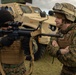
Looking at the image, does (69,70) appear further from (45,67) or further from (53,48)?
(45,67)

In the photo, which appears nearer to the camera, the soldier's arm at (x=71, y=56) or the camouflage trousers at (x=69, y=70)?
the soldier's arm at (x=71, y=56)

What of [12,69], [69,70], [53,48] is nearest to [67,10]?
[53,48]

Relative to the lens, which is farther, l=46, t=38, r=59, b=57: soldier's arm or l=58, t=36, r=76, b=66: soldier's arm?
l=46, t=38, r=59, b=57: soldier's arm

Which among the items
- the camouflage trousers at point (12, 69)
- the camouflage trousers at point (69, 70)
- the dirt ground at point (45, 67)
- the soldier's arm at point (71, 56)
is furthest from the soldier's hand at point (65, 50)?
the dirt ground at point (45, 67)

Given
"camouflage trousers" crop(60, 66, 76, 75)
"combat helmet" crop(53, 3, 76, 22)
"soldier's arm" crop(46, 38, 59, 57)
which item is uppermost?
"combat helmet" crop(53, 3, 76, 22)

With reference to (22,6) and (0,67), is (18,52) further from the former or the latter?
(22,6)

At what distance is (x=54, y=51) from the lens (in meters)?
2.98

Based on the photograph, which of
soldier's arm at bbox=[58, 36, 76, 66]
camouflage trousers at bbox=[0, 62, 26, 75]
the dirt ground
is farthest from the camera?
the dirt ground

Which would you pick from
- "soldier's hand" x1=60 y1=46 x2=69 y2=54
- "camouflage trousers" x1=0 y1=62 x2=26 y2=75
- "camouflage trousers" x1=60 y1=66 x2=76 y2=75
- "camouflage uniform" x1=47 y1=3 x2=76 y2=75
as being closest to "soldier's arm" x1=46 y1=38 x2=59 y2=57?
"camouflage uniform" x1=47 y1=3 x2=76 y2=75

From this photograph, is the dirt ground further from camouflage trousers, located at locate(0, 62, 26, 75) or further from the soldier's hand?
the soldier's hand

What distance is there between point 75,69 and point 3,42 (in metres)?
0.92

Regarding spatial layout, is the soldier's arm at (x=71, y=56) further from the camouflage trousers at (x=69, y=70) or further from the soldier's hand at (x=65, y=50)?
the camouflage trousers at (x=69, y=70)

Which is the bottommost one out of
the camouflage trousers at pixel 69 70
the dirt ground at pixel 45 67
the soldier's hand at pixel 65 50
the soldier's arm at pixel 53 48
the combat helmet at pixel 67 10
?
the dirt ground at pixel 45 67

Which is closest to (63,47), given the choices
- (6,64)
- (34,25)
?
(6,64)
